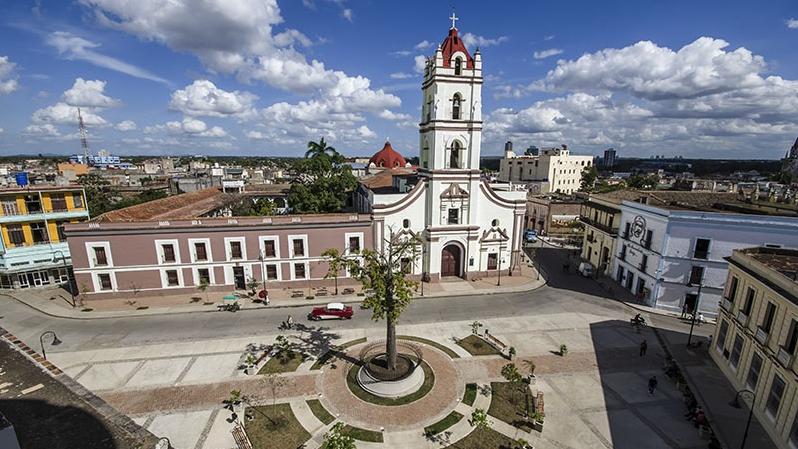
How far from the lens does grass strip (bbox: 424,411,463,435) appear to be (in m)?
19.6

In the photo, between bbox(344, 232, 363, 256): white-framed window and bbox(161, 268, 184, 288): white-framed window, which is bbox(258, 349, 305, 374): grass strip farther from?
bbox(161, 268, 184, 288): white-framed window

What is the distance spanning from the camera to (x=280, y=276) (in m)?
38.2

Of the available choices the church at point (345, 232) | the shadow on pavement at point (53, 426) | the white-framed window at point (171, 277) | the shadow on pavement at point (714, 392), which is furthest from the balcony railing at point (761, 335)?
the white-framed window at point (171, 277)

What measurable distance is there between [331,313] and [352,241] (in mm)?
9571

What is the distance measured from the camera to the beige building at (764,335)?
739 inches

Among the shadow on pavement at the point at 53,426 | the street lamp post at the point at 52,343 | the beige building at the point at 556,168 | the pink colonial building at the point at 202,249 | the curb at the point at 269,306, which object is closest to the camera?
the shadow on pavement at the point at 53,426

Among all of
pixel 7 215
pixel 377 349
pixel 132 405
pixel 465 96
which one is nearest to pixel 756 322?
pixel 377 349

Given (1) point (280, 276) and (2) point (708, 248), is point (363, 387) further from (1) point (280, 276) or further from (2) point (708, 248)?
(2) point (708, 248)

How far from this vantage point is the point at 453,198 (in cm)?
3912

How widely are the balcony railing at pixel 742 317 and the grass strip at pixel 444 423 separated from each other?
19182 millimetres

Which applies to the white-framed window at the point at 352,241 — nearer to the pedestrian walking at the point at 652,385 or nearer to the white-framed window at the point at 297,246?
the white-framed window at the point at 297,246

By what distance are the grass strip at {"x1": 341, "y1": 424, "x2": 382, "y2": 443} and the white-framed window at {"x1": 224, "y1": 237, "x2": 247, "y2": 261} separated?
75.5 feet

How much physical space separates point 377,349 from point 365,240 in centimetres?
1460

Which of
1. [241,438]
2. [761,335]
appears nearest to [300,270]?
[241,438]
